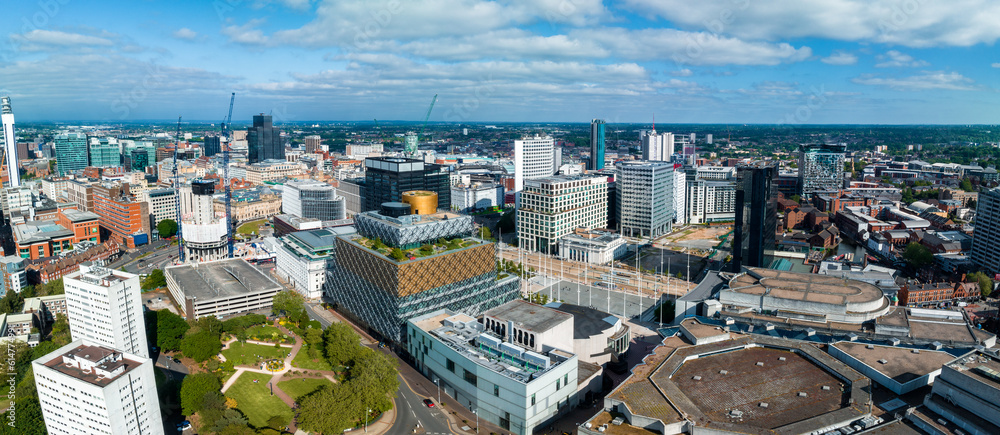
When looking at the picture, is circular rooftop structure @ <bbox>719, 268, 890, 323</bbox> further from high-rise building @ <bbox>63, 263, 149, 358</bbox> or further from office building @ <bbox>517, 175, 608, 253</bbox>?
high-rise building @ <bbox>63, 263, 149, 358</bbox>

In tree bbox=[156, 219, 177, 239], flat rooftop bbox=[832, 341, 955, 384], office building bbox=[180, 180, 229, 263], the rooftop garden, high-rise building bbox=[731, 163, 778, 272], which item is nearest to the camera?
flat rooftop bbox=[832, 341, 955, 384]

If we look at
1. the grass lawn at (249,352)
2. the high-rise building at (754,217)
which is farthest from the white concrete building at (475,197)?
the grass lawn at (249,352)

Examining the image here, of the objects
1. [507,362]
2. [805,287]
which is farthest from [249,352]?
[805,287]

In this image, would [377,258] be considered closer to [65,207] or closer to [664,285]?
[664,285]

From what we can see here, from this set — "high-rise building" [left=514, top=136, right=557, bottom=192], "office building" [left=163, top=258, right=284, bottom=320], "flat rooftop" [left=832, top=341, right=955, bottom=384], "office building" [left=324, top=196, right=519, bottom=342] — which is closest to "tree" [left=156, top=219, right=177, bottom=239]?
"office building" [left=163, top=258, right=284, bottom=320]

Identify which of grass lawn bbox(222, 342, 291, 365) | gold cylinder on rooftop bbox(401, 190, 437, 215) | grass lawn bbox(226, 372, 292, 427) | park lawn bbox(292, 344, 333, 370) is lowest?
grass lawn bbox(226, 372, 292, 427)

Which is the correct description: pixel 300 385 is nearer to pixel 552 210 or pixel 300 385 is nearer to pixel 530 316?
pixel 530 316

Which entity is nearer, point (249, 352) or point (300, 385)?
point (300, 385)
